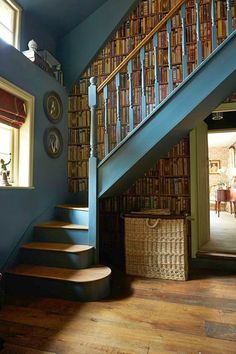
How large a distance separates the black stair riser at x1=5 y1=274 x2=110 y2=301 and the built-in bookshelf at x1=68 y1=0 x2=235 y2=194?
146 cm

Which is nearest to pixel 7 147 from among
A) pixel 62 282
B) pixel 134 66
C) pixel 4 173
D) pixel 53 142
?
pixel 4 173

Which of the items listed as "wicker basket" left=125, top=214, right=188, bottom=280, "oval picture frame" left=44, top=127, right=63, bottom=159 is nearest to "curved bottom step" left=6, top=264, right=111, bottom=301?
"wicker basket" left=125, top=214, right=188, bottom=280

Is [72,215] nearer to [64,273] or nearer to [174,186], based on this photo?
[64,273]

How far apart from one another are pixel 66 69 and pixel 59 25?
0.61 metres

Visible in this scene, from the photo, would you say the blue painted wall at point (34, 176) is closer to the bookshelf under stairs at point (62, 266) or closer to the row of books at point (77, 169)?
the row of books at point (77, 169)

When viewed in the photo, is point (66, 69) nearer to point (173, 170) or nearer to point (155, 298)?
point (173, 170)

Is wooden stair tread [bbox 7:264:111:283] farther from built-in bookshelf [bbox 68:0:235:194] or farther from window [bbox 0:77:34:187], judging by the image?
built-in bookshelf [bbox 68:0:235:194]

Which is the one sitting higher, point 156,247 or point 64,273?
point 156,247

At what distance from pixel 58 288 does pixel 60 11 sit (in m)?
3.46

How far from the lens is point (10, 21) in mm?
2869

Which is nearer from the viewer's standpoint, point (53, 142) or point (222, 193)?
point (53, 142)

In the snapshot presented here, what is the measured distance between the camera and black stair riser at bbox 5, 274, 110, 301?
6.79 feet

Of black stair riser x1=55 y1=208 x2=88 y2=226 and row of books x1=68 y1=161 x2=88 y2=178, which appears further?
row of books x1=68 y1=161 x2=88 y2=178

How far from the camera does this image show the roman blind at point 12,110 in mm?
2506
